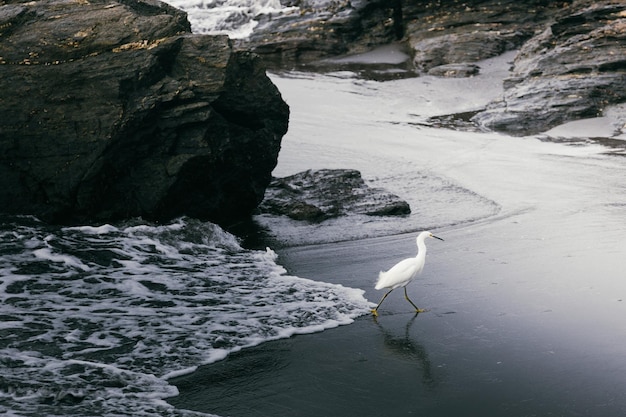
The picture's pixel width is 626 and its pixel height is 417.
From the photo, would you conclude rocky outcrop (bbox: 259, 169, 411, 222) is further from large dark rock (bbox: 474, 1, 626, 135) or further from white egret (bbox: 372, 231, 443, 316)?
large dark rock (bbox: 474, 1, 626, 135)

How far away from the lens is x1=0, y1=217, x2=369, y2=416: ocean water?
627 centimetres

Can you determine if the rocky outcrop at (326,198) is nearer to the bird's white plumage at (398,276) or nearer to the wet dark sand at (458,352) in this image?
the wet dark sand at (458,352)

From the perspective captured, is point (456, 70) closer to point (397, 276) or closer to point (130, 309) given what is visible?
point (397, 276)

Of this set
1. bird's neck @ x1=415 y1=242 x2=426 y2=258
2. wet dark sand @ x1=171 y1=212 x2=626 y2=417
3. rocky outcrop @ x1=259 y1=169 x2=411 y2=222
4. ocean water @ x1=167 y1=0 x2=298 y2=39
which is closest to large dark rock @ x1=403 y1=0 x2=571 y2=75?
ocean water @ x1=167 y1=0 x2=298 y2=39

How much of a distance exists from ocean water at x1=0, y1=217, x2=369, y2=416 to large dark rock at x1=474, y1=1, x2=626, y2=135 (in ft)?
29.9

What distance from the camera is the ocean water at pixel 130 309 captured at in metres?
6.27

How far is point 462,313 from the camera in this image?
7918 millimetres

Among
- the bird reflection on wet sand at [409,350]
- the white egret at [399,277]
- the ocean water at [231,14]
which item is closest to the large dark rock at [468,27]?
the ocean water at [231,14]

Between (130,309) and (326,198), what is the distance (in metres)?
4.59

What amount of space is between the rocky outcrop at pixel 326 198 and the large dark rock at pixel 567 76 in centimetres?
583

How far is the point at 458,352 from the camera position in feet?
23.1

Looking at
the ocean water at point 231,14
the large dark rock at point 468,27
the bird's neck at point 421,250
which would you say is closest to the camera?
the bird's neck at point 421,250

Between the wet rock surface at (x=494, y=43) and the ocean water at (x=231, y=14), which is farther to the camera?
the ocean water at (x=231, y=14)

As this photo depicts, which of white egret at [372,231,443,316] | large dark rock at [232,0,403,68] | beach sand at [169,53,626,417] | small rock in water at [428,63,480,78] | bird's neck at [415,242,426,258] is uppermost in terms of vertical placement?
large dark rock at [232,0,403,68]
